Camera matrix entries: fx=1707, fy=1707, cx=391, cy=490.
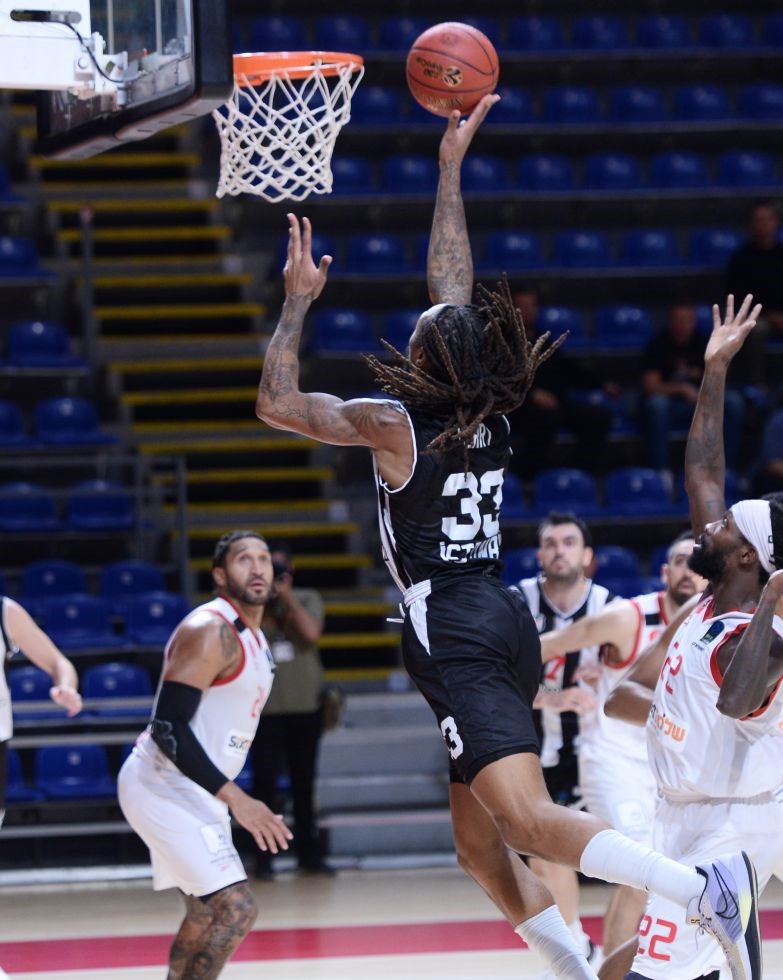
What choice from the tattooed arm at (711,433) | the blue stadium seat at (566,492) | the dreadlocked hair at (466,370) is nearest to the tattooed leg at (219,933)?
the dreadlocked hair at (466,370)

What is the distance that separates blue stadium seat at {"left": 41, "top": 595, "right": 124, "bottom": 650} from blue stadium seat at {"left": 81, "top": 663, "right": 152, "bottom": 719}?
0.30 metres

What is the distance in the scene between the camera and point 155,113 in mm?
5090

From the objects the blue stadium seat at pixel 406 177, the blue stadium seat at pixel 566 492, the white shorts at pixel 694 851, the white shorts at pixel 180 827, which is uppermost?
the blue stadium seat at pixel 406 177

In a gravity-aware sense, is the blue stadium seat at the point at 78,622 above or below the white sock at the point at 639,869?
below

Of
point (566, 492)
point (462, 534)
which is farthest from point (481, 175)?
point (462, 534)

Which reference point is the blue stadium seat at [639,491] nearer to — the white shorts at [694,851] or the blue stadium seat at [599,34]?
the blue stadium seat at [599,34]

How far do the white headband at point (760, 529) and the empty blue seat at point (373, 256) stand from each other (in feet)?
28.6

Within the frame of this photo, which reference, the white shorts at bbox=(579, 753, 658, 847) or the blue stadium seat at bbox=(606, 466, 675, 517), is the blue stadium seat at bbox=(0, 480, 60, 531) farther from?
the white shorts at bbox=(579, 753, 658, 847)

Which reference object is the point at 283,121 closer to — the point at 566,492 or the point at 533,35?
the point at 566,492

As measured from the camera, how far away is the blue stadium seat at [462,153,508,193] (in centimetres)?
1355

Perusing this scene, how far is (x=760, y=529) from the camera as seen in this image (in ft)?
14.5

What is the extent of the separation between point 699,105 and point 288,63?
9.54 metres

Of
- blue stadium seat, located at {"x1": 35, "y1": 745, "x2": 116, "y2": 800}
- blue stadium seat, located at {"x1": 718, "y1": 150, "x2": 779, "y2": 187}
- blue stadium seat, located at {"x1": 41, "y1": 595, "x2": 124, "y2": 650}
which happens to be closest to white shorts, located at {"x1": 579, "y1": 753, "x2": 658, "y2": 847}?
blue stadium seat, located at {"x1": 35, "y1": 745, "x2": 116, "y2": 800}

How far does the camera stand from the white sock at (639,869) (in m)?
4.02
